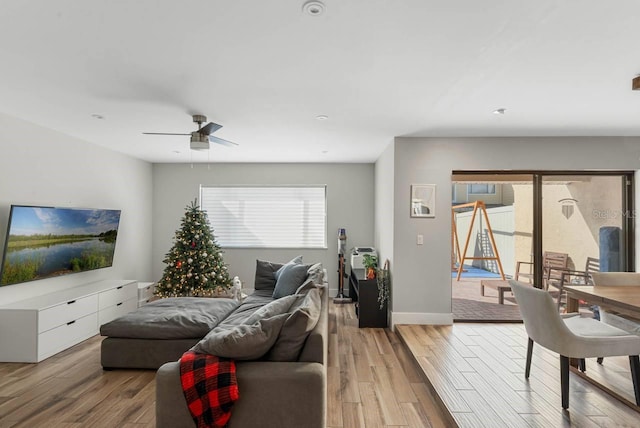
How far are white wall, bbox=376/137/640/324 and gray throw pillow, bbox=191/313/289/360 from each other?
102 inches

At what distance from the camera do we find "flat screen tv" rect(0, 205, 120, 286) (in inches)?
140

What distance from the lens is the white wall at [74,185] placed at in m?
3.66

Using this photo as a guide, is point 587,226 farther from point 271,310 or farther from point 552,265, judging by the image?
point 271,310

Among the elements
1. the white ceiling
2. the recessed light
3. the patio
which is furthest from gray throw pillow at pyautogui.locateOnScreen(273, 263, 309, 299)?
the recessed light

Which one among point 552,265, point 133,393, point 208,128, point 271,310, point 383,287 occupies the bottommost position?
point 133,393

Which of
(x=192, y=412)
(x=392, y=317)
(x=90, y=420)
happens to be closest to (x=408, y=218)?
(x=392, y=317)

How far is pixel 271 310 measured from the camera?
2490mm

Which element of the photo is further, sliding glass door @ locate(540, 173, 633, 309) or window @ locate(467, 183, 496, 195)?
window @ locate(467, 183, 496, 195)

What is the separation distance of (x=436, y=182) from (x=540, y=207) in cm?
146

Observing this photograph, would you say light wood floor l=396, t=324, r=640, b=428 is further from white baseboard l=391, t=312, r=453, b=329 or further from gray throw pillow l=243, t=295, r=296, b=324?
gray throw pillow l=243, t=295, r=296, b=324

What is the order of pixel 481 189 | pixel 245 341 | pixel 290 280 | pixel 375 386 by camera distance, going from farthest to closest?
pixel 481 189
pixel 290 280
pixel 375 386
pixel 245 341

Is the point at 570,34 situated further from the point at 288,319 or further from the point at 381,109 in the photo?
the point at 288,319

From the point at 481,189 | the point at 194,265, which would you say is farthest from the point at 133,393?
the point at 481,189

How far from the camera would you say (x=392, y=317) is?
4480 mm
